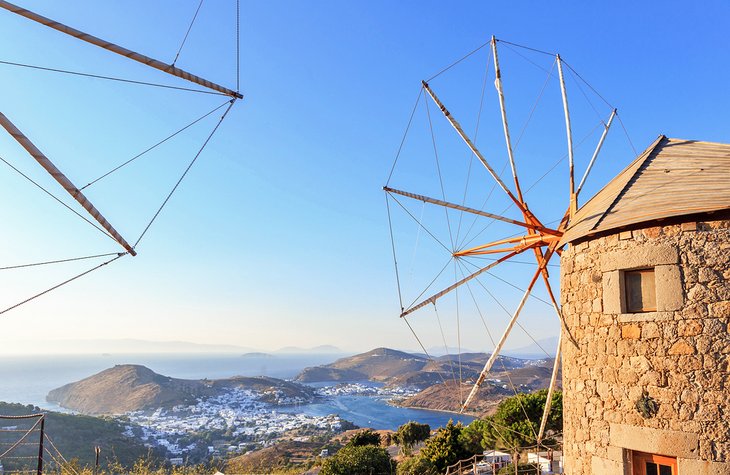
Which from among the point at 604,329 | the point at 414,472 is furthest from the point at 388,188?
the point at 414,472

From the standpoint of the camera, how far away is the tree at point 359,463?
50.4 feet

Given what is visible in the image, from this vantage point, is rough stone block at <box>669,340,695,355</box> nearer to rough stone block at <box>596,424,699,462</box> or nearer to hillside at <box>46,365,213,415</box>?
rough stone block at <box>596,424,699,462</box>

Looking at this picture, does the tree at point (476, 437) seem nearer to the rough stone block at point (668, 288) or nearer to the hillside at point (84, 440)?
the rough stone block at point (668, 288)

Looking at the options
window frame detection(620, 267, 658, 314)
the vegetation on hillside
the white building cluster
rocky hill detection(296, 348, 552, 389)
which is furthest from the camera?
rocky hill detection(296, 348, 552, 389)

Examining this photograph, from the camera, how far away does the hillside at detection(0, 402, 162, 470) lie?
33281 millimetres

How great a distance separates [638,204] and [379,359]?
15528cm

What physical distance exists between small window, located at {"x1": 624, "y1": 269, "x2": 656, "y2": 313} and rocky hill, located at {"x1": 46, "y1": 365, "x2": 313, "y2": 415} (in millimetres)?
75745

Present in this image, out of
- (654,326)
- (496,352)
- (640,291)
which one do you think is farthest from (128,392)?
(654,326)

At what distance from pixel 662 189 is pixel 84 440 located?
1715 inches

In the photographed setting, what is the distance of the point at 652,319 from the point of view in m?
5.84

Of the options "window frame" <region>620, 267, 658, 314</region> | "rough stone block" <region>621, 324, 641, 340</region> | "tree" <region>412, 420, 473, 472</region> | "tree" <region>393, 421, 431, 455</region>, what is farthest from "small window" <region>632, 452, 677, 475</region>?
"tree" <region>393, 421, 431, 455</region>

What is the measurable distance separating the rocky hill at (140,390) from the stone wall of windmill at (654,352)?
75.0 m

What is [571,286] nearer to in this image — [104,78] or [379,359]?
[104,78]

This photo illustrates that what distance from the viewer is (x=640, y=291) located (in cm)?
610
